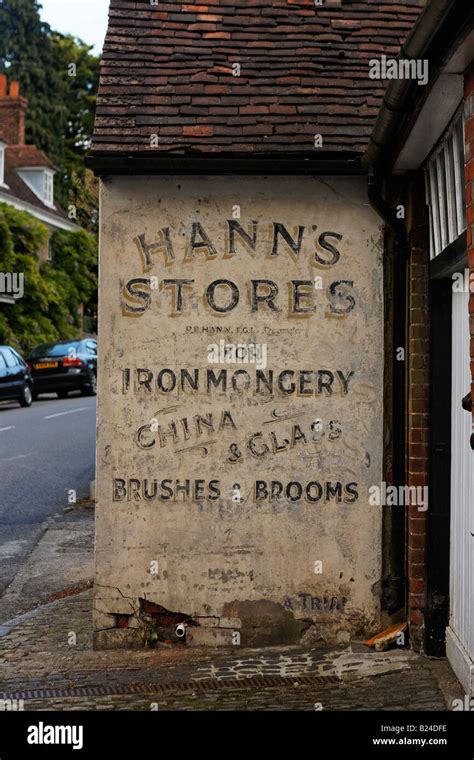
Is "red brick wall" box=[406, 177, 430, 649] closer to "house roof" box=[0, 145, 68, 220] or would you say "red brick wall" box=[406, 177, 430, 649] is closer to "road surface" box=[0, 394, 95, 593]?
"road surface" box=[0, 394, 95, 593]

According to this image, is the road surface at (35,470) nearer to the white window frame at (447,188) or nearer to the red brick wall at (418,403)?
the red brick wall at (418,403)

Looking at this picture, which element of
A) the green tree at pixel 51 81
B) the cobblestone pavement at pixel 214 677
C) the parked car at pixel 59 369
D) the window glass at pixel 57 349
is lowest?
the cobblestone pavement at pixel 214 677

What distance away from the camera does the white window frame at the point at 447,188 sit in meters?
5.27

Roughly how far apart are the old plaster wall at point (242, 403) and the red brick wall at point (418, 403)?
33cm

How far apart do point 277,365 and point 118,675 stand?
2.18 m

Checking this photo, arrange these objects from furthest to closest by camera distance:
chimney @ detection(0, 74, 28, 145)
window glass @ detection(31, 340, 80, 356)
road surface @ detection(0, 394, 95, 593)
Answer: chimney @ detection(0, 74, 28, 145)
window glass @ detection(31, 340, 80, 356)
road surface @ detection(0, 394, 95, 593)

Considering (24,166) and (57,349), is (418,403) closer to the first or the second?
(57,349)

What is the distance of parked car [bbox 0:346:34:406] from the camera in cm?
2436

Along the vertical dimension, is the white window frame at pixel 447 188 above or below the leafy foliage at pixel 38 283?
below

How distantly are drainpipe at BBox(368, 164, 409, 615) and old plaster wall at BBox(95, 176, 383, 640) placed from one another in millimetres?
108

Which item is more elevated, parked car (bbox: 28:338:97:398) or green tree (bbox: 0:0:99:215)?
green tree (bbox: 0:0:99:215)

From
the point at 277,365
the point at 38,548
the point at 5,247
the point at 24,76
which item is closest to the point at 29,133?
the point at 24,76

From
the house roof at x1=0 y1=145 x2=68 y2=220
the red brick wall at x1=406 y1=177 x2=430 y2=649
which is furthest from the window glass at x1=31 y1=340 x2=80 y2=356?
the red brick wall at x1=406 y1=177 x2=430 y2=649

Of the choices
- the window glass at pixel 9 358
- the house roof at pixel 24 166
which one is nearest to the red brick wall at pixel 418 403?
the window glass at pixel 9 358
